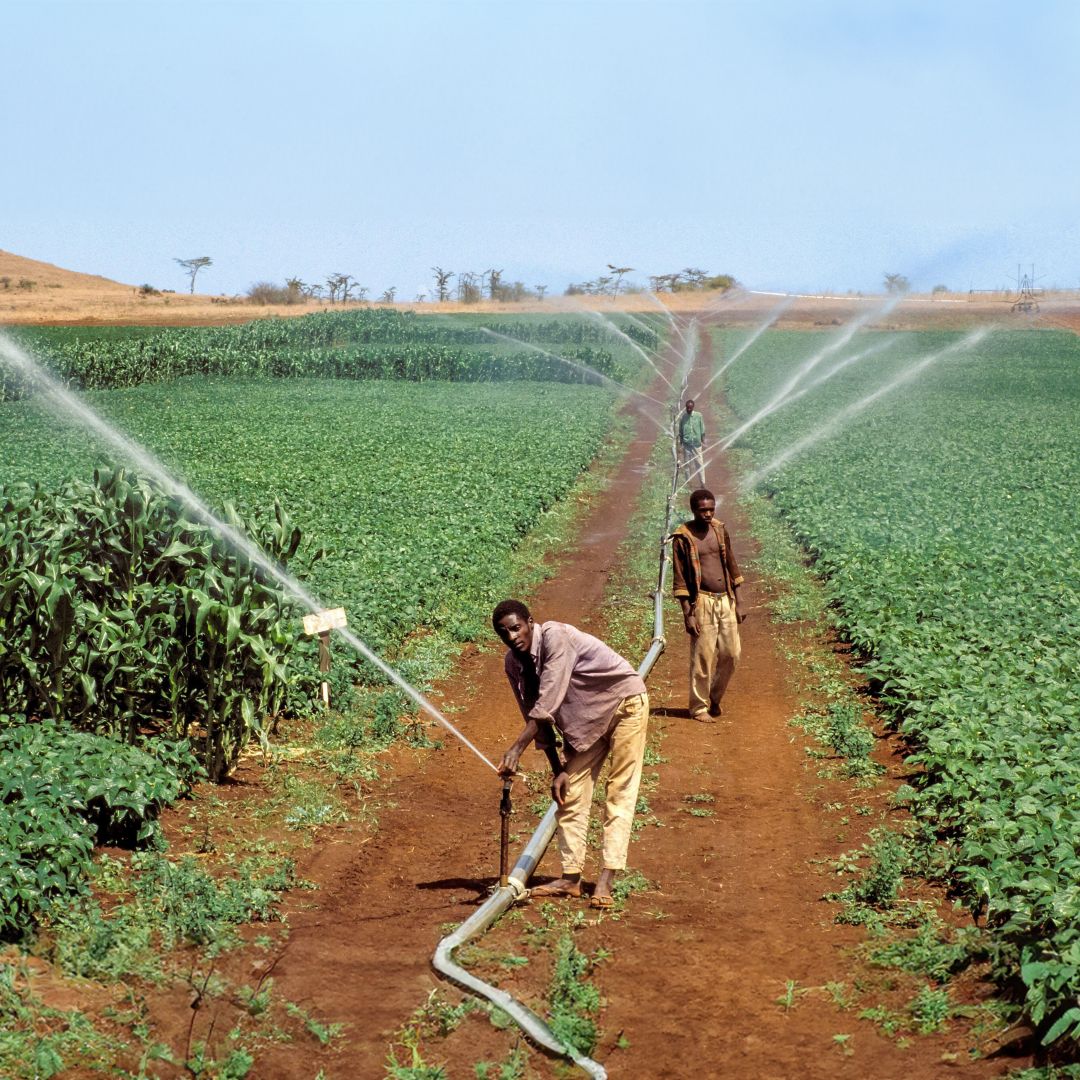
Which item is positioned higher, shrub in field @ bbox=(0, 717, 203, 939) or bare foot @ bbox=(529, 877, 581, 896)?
shrub in field @ bbox=(0, 717, 203, 939)

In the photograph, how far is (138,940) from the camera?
21.9ft

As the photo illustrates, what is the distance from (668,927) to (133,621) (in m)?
4.48

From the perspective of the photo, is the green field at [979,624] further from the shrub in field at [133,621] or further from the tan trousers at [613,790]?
the shrub in field at [133,621]

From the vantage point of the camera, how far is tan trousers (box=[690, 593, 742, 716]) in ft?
38.9

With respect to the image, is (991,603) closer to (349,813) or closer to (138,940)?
(349,813)

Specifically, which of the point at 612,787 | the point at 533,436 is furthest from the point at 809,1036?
the point at 533,436

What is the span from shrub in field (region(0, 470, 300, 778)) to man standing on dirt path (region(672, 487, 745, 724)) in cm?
370

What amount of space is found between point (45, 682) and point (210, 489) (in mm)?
15018

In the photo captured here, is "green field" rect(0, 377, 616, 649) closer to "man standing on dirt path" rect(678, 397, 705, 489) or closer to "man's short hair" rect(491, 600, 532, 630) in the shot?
"man standing on dirt path" rect(678, 397, 705, 489)

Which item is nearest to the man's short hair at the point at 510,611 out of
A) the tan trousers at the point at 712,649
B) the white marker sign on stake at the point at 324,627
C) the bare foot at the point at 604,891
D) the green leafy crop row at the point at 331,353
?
the bare foot at the point at 604,891

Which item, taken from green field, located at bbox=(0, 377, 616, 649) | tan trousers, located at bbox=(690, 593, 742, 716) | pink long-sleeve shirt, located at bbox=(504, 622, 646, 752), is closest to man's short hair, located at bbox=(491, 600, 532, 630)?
pink long-sleeve shirt, located at bbox=(504, 622, 646, 752)

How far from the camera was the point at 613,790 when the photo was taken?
25.7 feet

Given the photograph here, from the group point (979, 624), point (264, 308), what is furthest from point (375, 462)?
point (264, 308)

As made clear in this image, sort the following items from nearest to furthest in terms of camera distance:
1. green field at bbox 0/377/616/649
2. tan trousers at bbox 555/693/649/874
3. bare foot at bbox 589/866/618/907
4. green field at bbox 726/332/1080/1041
→ green field at bbox 726/332/1080/1041 → bare foot at bbox 589/866/618/907 → tan trousers at bbox 555/693/649/874 → green field at bbox 0/377/616/649
